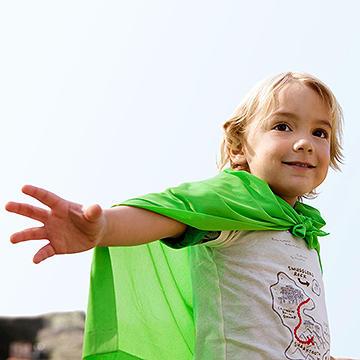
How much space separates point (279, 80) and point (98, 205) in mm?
1039

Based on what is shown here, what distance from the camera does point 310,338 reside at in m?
2.81

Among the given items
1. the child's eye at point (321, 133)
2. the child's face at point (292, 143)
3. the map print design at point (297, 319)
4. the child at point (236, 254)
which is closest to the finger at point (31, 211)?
the child at point (236, 254)

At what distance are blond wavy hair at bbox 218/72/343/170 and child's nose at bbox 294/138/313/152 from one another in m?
0.15

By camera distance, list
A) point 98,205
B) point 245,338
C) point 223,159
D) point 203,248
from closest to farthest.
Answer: point 98,205
point 245,338
point 203,248
point 223,159

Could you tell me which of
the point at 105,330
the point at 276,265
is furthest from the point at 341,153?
the point at 105,330

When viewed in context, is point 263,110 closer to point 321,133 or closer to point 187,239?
point 321,133

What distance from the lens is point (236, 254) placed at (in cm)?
284

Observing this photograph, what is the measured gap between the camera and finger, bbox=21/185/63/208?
88.2 inches

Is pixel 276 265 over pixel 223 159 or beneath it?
beneath

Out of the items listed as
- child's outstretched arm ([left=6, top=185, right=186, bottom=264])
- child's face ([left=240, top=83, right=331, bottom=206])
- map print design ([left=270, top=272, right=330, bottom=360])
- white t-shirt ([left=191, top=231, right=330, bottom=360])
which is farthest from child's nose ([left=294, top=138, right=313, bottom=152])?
child's outstretched arm ([left=6, top=185, right=186, bottom=264])

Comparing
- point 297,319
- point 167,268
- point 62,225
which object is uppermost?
point 62,225

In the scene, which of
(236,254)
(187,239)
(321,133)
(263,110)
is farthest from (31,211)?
(321,133)

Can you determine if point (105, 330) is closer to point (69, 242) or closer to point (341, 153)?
point (69, 242)

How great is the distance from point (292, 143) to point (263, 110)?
160 millimetres
